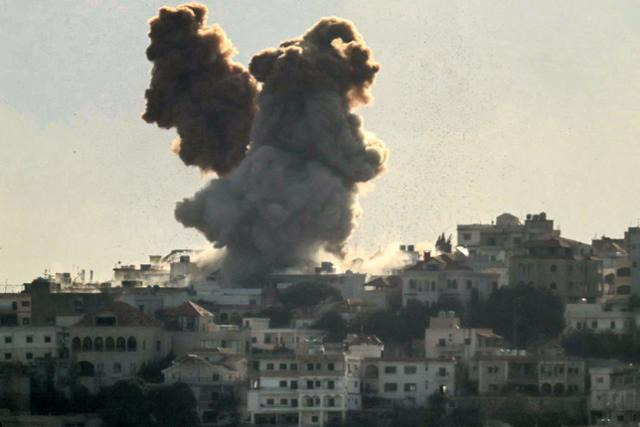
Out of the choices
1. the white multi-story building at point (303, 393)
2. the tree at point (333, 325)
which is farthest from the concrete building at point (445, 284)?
the white multi-story building at point (303, 393)

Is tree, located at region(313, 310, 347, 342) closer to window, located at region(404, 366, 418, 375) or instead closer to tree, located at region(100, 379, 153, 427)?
window, located at region(404, 366, 418, 375)

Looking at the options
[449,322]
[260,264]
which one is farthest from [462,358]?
[260,264]

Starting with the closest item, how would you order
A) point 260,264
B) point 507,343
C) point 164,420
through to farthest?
point 164,420 → point 507,343 → point 260,264

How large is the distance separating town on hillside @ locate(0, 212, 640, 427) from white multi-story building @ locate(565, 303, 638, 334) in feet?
0.17

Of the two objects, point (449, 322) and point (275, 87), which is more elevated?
point (275, 87)

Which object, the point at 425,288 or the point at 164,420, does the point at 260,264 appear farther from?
the point at 164,420

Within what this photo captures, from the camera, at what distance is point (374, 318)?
159 metres

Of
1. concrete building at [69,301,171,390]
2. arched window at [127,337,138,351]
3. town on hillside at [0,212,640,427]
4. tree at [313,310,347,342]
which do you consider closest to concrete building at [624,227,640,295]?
town on hillside at [0,212,640,427]

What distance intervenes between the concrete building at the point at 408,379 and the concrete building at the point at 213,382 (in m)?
4.41

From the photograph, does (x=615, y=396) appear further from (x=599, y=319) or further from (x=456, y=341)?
(x=599, y=319)

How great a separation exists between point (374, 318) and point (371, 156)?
767 inches

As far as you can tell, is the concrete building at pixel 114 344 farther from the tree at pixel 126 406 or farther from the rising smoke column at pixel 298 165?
the rising smoke column at pixel 298 165

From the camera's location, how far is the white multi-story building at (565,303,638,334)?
157m

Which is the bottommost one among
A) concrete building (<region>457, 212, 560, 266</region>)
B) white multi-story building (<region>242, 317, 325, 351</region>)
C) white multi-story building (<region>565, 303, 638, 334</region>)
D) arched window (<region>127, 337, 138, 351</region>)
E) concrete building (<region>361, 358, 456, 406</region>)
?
concrete building (<region>361, 358, 456, 406</region>)
